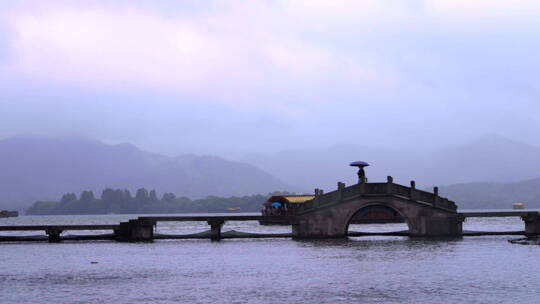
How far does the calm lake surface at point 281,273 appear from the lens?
1335 inches

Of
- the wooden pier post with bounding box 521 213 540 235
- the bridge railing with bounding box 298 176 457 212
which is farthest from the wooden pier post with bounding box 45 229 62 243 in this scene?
→ the wooden pier post with bounding box 521 213 540 235

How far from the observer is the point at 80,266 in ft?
167

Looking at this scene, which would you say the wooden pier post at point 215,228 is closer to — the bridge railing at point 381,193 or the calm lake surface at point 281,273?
the calm lake surface at point 281,273

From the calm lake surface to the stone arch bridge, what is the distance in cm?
272

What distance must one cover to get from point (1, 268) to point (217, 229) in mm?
26898

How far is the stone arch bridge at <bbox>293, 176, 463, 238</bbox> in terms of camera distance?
69562mm

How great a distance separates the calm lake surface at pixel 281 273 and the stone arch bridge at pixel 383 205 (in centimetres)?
272

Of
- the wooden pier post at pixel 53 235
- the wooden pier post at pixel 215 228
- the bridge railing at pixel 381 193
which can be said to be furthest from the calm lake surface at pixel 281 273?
the wooden pier post at pixel 215 228

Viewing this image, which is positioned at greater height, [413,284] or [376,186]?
[376,186]

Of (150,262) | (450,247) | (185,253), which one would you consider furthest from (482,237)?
(150,262)

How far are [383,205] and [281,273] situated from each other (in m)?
28.3

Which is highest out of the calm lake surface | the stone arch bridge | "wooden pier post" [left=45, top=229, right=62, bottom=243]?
the stone arch bridge

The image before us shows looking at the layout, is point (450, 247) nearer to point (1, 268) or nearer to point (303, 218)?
point (303, 218)

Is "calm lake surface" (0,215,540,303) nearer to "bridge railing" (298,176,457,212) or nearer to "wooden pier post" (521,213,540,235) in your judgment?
"bridge railing" (298,176,457,212)
